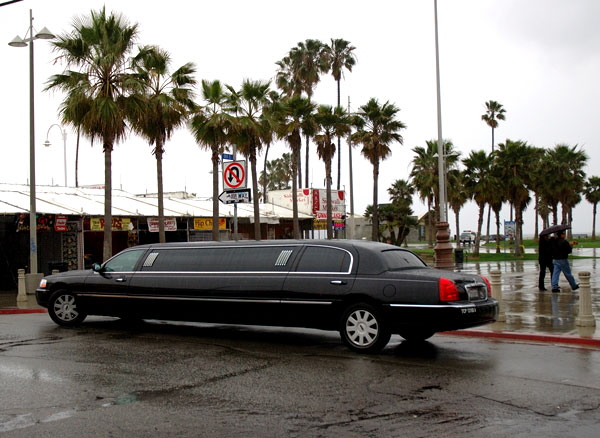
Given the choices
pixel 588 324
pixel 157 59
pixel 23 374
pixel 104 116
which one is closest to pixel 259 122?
pixel 157 59

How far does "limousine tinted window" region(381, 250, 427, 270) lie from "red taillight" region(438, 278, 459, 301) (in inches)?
32.7

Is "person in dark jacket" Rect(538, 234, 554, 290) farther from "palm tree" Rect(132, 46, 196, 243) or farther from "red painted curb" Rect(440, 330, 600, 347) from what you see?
"palm tree" Rect(132, 46, 196, 243)

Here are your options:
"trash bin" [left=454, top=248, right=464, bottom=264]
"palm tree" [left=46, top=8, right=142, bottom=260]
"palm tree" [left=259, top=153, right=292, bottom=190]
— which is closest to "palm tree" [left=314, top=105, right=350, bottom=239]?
"trash bin" [left=454, top=248, right=464, bottom=264]

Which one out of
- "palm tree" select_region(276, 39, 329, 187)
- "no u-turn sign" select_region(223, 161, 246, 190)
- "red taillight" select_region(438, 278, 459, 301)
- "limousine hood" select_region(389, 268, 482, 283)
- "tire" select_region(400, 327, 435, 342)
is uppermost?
"palm tree" select_region(276, 39, 329, 187)

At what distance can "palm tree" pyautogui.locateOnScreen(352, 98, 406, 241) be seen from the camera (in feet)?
135

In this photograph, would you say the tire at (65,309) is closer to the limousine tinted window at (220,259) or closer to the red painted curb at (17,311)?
the limousine tinted window at (220,259)

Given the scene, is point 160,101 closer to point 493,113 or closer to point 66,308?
point 66,308

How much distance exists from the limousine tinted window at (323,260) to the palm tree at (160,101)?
14.2m

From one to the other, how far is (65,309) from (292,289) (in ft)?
16.0

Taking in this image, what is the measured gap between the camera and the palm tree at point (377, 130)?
41031 mm

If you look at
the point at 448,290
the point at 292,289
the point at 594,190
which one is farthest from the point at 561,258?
the point at 594,190

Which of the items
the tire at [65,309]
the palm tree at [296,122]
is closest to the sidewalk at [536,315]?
the tire at [65,309]

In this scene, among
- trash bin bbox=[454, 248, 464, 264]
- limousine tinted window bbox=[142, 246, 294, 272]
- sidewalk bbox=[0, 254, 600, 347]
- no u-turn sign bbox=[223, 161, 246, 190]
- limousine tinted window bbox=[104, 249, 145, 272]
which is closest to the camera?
limousine tinted window bbox=[142, 246, 294, 272]

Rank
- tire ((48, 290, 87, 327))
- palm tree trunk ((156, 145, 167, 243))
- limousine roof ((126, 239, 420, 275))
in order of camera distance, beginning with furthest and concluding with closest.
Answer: palm tree trunk ((156, 145, 167, 243))
tire ((48, 290, 87, 327))
limousine roof ((126, 239, 420, 275))
